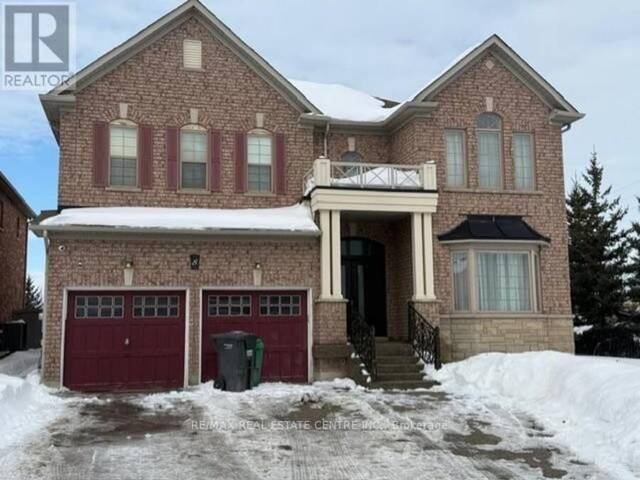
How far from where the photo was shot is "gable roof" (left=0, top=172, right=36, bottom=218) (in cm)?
2133

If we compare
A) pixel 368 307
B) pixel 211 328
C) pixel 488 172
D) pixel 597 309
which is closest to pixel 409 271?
pixel 368 307

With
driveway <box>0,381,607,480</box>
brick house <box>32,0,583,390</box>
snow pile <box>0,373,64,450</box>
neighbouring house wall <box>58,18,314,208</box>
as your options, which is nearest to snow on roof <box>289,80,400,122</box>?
brick house <box>32,0,583,390</box>

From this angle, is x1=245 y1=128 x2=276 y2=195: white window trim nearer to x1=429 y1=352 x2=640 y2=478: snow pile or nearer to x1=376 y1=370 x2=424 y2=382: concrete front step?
x1=376 y1=370 x2=424 y2=382: concrete front step

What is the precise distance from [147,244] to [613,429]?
33.6 feet

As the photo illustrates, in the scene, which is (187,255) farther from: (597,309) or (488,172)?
(597,309)

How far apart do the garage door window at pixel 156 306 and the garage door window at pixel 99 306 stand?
37 centimetres

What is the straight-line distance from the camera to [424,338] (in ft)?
50.2

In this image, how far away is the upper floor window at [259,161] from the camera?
663 inches

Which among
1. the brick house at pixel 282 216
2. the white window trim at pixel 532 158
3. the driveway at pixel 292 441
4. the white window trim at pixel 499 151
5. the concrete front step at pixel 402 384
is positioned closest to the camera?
the driveway at pixel 292 441

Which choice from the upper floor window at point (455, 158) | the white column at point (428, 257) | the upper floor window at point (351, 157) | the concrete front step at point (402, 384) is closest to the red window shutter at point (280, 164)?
the upper floor window at point (351, 157)

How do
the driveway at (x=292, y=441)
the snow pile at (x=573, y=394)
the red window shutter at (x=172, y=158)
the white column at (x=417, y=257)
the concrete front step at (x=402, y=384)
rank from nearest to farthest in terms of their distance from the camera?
the driveway at (x=292, y=441) → the snow pile at (x=573, y=394) → the concrete front step at (x=402, y=384) → the white column at (x=417, y=257) → the red window shutter at (x=172, y=158)

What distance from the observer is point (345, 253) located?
17.7 m

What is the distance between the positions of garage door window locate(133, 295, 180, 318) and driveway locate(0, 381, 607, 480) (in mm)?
2568

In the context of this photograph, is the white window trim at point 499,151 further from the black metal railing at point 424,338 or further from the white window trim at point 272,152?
the white window trim at point 272,152
